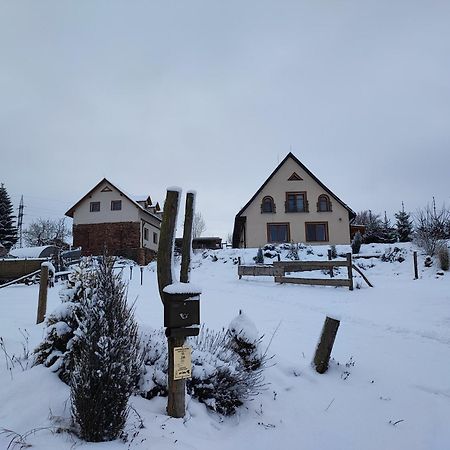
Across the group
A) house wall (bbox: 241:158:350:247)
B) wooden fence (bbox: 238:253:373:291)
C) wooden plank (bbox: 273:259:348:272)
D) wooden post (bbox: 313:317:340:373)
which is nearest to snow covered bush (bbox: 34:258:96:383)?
wooden post (bbox: 313:317:340:373)

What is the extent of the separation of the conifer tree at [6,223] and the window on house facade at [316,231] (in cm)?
3520

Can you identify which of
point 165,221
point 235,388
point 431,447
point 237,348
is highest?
point 165,221

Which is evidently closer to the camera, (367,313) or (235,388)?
(235,388)

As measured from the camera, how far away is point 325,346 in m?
5.27

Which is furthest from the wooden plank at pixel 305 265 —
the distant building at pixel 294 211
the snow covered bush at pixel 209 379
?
the distant building at pixel 294 211

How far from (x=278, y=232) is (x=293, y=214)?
1.90 meters

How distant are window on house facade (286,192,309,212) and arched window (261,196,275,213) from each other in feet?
4.05

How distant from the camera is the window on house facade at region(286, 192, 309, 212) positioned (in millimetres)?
31781

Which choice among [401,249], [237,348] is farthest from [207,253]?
[237,348]

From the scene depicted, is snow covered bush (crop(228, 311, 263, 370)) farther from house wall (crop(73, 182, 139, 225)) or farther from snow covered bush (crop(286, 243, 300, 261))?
house wall (crop(73, 182, 139, 225))

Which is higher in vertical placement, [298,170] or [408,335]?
[298,170]

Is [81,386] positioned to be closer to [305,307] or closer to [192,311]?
[192,311]

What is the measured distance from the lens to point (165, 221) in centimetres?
405

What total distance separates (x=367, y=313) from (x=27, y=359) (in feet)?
24.4
